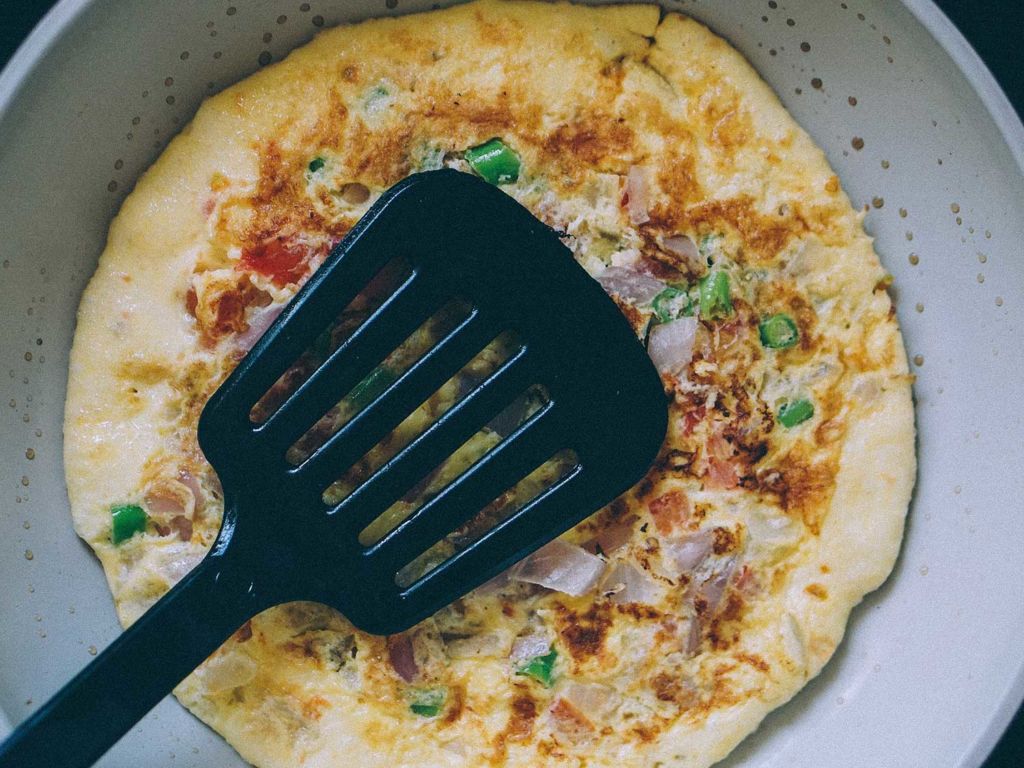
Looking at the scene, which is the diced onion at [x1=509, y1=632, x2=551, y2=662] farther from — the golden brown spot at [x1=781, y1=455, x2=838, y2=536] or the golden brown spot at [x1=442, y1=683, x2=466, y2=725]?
the golden brown spot at [x1=781, y1=455, x2=838, y2=536]

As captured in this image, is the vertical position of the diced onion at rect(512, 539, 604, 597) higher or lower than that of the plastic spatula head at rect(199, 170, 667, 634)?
lower

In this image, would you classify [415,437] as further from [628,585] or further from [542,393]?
[628,585]

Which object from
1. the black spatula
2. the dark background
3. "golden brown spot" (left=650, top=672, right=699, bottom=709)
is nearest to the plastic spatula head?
the black spatula

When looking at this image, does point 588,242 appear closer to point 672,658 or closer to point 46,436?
point 672,658

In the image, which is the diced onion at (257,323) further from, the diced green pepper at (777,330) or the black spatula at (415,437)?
the diced green pepper at (777,330)

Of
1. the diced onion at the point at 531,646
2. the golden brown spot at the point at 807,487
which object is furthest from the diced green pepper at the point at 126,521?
the golden brown spot at the point at 807,487
